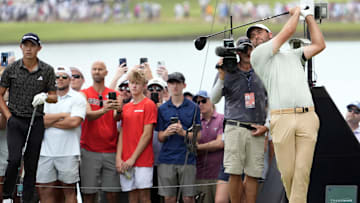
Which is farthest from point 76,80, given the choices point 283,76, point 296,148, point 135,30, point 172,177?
point 135,30

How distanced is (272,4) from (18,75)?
63.3 feet

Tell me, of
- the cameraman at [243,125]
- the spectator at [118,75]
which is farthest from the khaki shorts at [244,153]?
the spectator at [118,75]

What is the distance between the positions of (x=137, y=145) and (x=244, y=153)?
3.30 feet

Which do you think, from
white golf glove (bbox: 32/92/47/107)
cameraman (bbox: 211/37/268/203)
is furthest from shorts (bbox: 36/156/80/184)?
cameraman (bbox: 211/37/268/203)

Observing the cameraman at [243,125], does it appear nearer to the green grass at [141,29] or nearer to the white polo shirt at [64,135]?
the white polo shirt at [64,135]

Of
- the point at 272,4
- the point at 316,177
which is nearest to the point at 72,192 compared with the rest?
the point at 316,177

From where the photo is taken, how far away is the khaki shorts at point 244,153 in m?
5.60

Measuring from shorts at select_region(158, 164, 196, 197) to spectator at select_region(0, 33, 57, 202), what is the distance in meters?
1.07

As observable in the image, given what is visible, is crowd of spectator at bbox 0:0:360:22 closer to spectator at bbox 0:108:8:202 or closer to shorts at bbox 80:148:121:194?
spectator at bbox 0:108:8:202

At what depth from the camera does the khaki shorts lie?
18.4 ft

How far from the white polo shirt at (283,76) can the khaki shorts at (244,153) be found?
0.77 meters

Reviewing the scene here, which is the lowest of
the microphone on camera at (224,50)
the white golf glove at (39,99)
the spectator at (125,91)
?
the white golf glove at (39,99)

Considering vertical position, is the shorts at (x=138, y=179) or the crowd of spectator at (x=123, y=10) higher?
the crowd of spectator at (x=123, y=10)

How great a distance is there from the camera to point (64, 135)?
6074 millimetres
